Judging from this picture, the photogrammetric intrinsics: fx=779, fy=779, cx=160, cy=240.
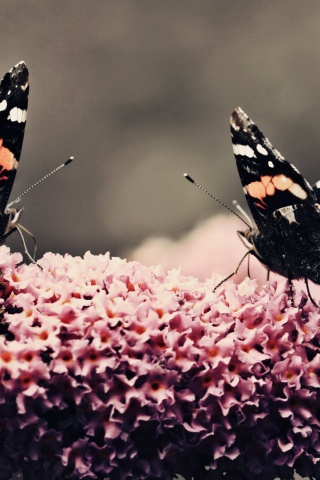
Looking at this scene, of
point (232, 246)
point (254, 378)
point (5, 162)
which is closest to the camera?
point (254, 378)

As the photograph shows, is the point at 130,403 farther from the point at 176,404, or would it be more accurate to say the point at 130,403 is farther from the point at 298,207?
the point at 298,207

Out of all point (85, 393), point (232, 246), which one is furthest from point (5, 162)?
point (232, 246)

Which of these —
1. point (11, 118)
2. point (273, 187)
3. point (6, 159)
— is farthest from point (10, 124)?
point (273, 187)

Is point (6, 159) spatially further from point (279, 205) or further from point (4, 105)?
point (279, 205)

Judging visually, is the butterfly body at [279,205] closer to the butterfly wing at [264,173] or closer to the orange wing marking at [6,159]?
the butterfly wing at [264,173]

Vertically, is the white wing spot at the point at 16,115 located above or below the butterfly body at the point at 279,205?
above

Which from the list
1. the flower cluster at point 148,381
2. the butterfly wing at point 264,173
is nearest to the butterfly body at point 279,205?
the butterfly wing at point 264,173

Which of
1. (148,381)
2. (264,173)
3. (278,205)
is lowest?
(148,381)
